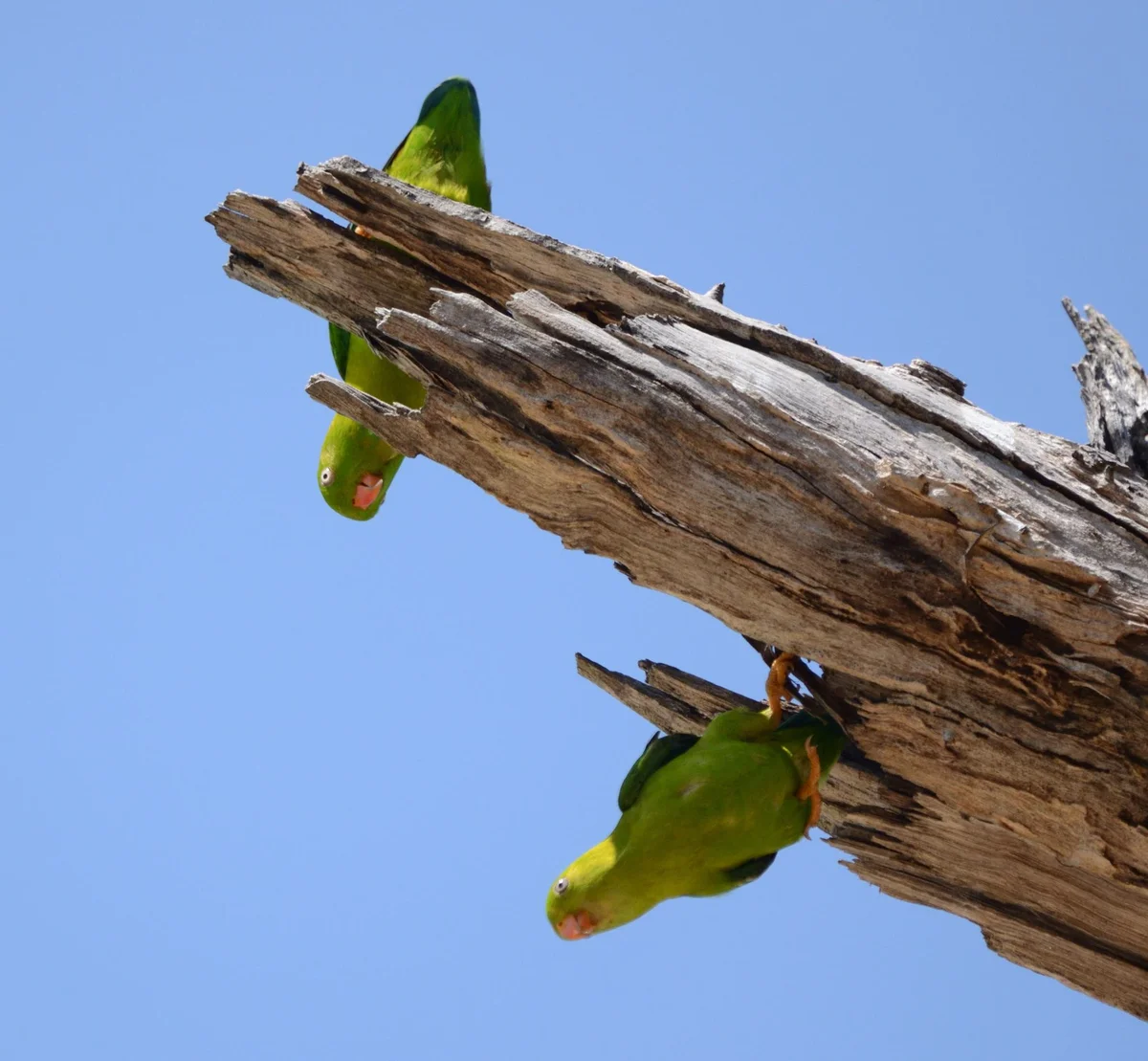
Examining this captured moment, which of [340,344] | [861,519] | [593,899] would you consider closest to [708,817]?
[593,899]

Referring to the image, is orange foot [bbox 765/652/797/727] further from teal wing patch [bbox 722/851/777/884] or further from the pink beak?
the pink beak

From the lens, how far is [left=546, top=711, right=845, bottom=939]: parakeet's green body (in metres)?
4.54

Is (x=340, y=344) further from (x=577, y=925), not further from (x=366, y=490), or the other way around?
(x=577, y=925)

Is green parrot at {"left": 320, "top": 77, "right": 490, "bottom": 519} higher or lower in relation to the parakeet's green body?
higher

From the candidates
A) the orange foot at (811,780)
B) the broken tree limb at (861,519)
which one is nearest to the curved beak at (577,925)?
the orange foot at (811,780)

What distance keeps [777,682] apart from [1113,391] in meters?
2.06

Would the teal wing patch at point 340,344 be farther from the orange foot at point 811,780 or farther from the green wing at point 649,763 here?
the orange foot at point 811,780

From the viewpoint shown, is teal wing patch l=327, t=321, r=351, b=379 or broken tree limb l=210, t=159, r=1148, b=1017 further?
teal wing patch l=327, t=321, r=351, b=379

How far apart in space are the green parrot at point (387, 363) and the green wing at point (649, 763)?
1913mm

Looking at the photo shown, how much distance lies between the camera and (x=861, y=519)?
4254 mm

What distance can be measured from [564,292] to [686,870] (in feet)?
8.17

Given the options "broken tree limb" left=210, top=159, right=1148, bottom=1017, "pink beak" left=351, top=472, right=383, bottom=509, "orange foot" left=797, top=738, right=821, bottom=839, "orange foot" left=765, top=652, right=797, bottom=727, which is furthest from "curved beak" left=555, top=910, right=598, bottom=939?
"pink beak" left=351, top=472, right=383, bottom=509

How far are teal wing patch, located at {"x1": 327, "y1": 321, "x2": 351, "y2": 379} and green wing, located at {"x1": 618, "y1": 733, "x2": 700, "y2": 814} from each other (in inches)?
92.8

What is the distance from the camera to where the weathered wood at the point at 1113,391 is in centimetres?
488
